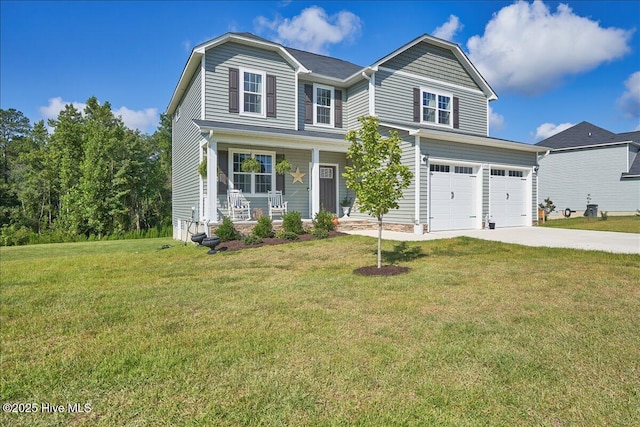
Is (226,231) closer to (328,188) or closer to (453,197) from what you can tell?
(328,188)

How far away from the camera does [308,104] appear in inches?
551

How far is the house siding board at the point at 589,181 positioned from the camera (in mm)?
20297

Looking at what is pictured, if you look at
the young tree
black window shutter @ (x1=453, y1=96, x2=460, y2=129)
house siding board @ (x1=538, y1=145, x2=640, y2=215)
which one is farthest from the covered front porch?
house siding board @ (x1=538, y1=145, x2=640, y2=215)

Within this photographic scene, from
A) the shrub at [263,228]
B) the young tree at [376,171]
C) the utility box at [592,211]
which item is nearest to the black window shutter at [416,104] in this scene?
the shrub at [263,228]

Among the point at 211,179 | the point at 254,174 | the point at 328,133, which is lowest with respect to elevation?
the point at 211,179

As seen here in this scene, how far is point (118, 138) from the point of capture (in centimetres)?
1966

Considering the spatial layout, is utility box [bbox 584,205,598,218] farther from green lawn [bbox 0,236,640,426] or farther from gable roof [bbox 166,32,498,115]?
green lawn [bbox 0,236,640,426]

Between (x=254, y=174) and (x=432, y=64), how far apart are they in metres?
9.42

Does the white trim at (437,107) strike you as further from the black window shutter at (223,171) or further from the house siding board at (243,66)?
the black window shutter at (223,171)

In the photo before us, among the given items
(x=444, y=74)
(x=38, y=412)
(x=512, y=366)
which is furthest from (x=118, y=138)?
(x=512, y=366)

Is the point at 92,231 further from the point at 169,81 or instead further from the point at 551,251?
the point at 551,251

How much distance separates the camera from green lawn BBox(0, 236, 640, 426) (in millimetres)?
2244

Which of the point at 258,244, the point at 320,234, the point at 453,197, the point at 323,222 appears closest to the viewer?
the point at 258,244

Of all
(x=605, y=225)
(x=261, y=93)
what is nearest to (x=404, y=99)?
(x=261, y=93)
